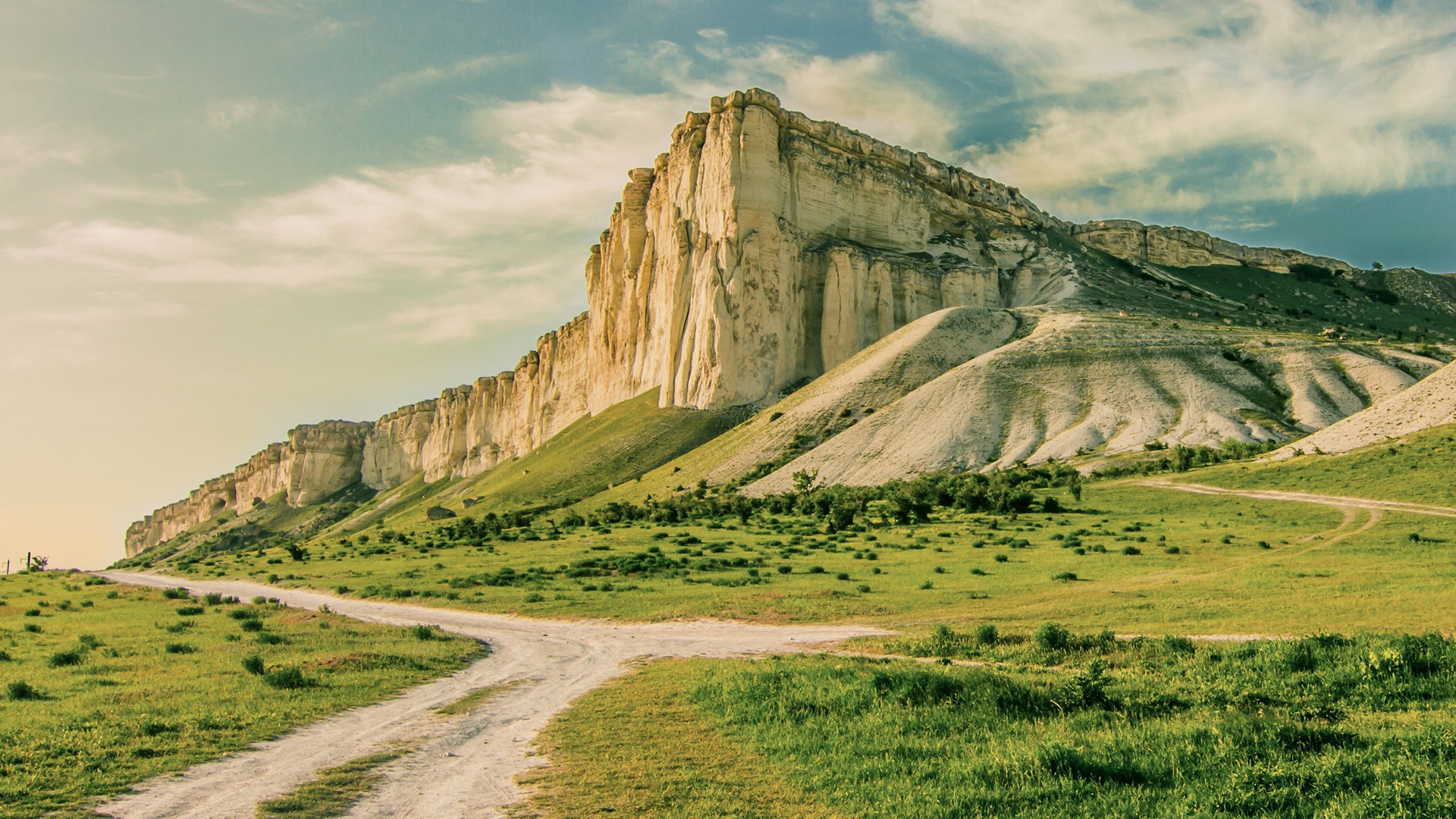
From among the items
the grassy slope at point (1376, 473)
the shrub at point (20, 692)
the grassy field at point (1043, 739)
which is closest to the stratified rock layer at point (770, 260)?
the grassy slope at point (1376, 473)

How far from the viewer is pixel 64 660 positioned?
18.1 metres

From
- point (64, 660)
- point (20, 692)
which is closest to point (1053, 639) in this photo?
point (20, 692)

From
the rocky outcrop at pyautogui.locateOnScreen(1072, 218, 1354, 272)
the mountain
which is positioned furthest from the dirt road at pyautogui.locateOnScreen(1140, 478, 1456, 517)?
the rocky outcrop at pyautogui.locateOnScreen(1072, 218, 1354, 272)

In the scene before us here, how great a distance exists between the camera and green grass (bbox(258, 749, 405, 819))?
8.48 metres

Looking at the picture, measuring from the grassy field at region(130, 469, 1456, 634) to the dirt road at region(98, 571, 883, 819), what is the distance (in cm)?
363

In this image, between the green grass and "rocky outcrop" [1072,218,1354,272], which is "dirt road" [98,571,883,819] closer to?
the green grass

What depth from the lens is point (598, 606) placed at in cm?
2758

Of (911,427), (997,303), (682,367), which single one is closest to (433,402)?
(682,367)

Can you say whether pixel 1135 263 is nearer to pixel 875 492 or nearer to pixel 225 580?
pixel 875 492

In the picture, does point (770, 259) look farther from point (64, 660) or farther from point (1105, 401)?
point (64, 660)

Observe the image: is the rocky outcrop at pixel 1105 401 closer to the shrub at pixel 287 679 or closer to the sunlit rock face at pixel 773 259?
the sunlit rock face at pixel 773 259

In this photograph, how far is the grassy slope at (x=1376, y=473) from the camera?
43.0 meters

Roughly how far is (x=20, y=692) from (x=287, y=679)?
3.84 metres

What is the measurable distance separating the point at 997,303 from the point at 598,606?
101557 millimetres
